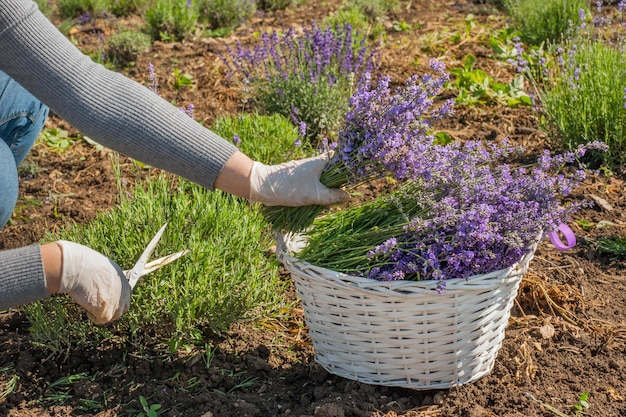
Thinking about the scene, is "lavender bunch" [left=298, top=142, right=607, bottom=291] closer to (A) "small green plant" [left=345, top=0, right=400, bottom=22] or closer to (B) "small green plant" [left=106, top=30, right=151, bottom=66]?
(B) "small green plant" [left=106, top=30, right=151, bottom=66]

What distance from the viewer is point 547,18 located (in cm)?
554

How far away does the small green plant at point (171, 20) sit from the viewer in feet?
19.8

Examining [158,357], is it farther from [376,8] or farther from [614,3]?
[614,3]

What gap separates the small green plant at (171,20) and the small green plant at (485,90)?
2.17 m

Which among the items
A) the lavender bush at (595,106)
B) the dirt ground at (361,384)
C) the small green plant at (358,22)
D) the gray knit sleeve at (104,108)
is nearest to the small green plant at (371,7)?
the small green plant at (358,22)

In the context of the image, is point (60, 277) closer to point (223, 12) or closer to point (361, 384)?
point (361, 384)

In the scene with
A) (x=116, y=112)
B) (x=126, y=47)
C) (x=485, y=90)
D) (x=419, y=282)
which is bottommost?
(x=485, y=90)

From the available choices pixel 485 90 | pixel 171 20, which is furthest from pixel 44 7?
pixel 485 90

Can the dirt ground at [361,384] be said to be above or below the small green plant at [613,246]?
above

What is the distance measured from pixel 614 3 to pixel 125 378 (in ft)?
16.8

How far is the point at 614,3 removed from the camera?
6309mm

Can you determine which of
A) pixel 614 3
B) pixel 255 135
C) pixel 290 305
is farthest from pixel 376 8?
pixel 290 305

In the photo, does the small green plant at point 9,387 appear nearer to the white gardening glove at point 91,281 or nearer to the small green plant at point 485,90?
the white gardening glove at point 91,281

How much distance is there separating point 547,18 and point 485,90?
1148mm
